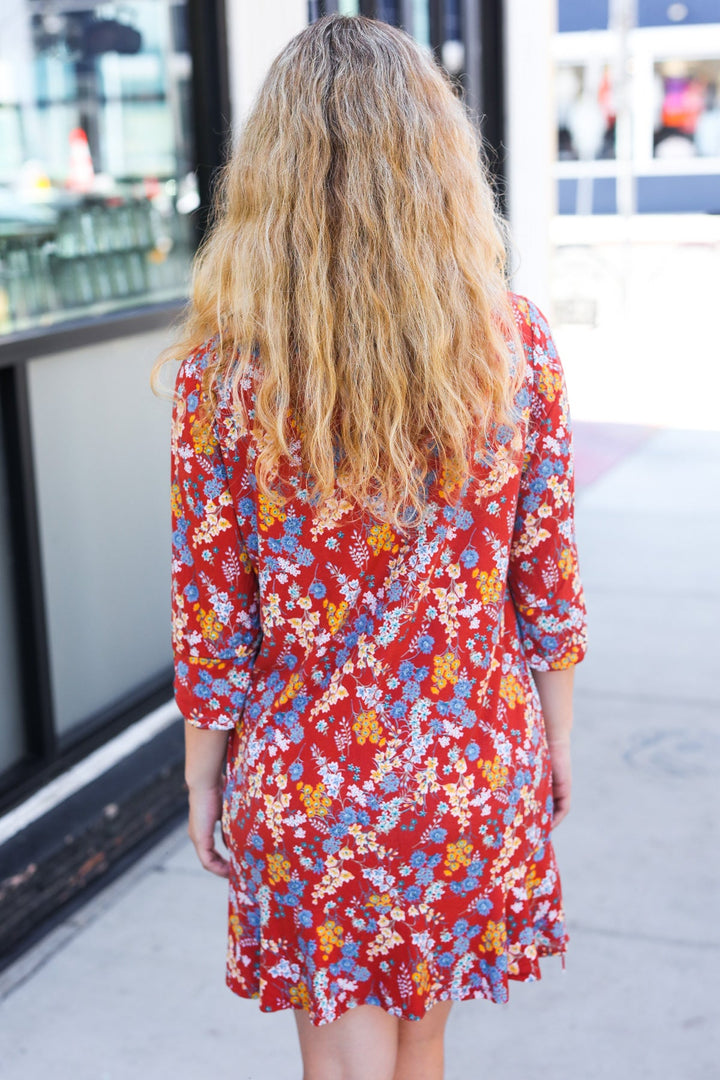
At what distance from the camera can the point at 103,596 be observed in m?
3.85

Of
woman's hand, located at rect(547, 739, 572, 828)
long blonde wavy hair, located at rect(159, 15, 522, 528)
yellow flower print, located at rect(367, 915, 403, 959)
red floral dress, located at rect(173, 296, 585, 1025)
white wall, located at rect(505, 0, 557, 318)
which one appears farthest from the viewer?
white wall, located at rect(505, 0, 557, 318)

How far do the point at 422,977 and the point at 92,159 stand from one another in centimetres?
293

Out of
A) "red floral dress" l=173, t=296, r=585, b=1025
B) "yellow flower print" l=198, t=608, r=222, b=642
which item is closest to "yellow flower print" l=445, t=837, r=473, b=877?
"red floral dress" l=173, t=296, r=585, b=1025

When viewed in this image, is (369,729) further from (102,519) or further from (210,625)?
(102,519)

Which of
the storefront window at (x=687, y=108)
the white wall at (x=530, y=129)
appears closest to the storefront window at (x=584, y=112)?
the storefront window at (x=687, y=108)

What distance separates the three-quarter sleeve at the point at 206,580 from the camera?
164 cm

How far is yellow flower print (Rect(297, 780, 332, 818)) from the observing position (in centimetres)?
169

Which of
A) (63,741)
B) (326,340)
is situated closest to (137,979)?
(63,741)

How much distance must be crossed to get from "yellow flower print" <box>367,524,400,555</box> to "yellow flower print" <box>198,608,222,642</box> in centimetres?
26

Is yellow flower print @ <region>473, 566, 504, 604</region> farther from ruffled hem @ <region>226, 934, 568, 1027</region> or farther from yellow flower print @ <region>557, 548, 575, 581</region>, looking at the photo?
ruffled hem @ <region>226, 934, 568, 1027</region>

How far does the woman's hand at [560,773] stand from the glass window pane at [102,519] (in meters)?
1.96

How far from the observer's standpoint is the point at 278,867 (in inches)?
68.7

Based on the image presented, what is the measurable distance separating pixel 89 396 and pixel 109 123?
0.91 meters

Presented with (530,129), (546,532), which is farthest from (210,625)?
(530,129)
